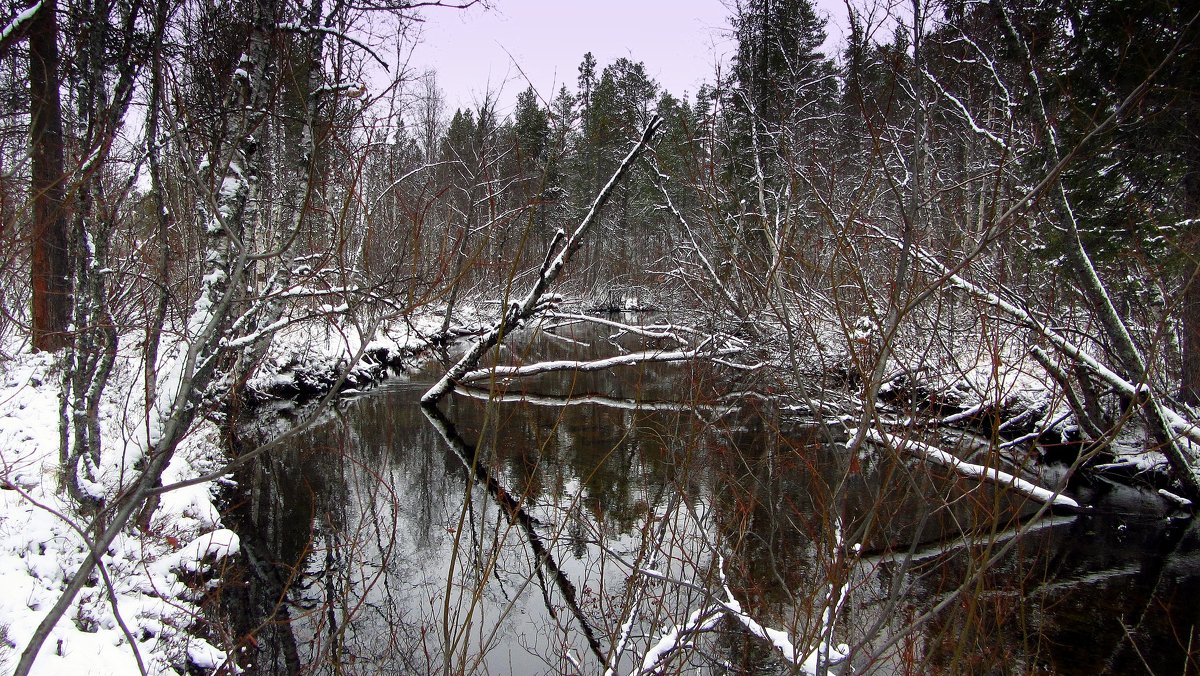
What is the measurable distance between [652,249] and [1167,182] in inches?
927

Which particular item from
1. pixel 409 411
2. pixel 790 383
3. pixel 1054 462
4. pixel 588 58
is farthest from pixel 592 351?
pixel 588 58

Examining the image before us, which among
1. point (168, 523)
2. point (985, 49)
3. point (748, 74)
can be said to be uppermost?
point (748, 74)

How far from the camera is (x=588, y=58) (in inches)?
1346

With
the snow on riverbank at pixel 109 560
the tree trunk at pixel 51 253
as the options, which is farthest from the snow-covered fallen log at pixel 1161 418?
the tree trunk at pixel 51 253

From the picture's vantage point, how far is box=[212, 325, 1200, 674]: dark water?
3422 millimetres

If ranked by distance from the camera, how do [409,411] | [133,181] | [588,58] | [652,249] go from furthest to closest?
[588,58] < [652,249] < [409,411] < [133,181]

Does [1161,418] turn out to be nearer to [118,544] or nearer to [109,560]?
[109,560]

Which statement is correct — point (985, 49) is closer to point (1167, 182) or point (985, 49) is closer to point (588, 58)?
point (1167, 182)

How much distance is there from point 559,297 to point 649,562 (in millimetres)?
6514

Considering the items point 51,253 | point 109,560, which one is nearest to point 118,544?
point 109,560

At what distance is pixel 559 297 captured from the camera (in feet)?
30.4

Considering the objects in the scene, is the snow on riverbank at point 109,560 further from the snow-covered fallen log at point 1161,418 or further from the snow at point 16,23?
the snow-covered fallen log at point 1161,418

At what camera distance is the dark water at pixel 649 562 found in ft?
11.2

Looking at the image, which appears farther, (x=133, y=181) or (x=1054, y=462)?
(x=1054, y=462)
